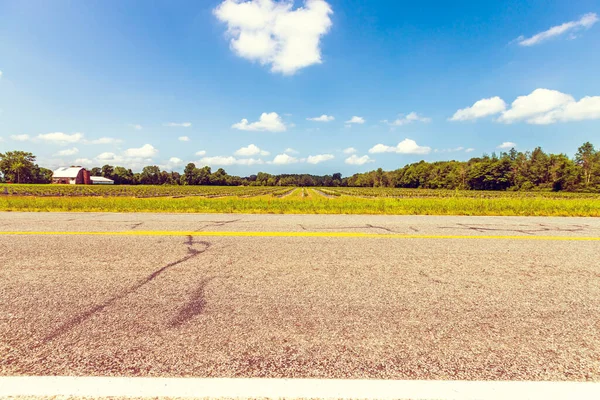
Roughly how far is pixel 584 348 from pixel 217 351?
2436 millimetres

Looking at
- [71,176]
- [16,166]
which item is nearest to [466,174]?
[71,176]

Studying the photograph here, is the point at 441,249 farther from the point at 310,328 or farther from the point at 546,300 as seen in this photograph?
Answer: the point at 310,328

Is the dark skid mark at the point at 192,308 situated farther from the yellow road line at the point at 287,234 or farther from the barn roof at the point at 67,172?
the barn roof at the point at 67,172

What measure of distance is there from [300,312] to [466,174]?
12358 cm

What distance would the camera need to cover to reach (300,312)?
8.06 feet

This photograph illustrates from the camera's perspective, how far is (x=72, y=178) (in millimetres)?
108562

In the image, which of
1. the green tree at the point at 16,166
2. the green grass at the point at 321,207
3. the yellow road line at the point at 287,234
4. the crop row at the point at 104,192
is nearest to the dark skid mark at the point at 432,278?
the yellow road line at the point at 287,234

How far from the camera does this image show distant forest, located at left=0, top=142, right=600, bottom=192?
263 ft

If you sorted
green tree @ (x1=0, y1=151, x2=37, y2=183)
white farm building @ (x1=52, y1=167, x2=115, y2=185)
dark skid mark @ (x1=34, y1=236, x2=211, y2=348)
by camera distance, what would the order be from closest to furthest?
dark skid mark @ (x1=34, y1=236, x2=211, y2=348) → green tree @ (x1=0, y1=151, x2=37, y2=183) → white farm building @ (x1=52, y1=167, x2=115, y2=185)

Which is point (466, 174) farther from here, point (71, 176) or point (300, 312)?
point (71, 176)

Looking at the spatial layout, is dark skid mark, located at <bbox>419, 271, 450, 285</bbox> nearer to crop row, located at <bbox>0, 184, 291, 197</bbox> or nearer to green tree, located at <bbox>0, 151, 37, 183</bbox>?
crop row, located at <bbox>0, 184, 291, 197</bbox>

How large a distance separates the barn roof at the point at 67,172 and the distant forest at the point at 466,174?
6.31 meters

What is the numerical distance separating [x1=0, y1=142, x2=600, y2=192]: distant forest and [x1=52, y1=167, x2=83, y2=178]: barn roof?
631 cm

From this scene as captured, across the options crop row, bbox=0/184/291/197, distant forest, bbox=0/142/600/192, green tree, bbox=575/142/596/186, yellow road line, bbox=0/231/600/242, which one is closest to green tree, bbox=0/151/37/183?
distant forest, bbox=0/142/600/192
